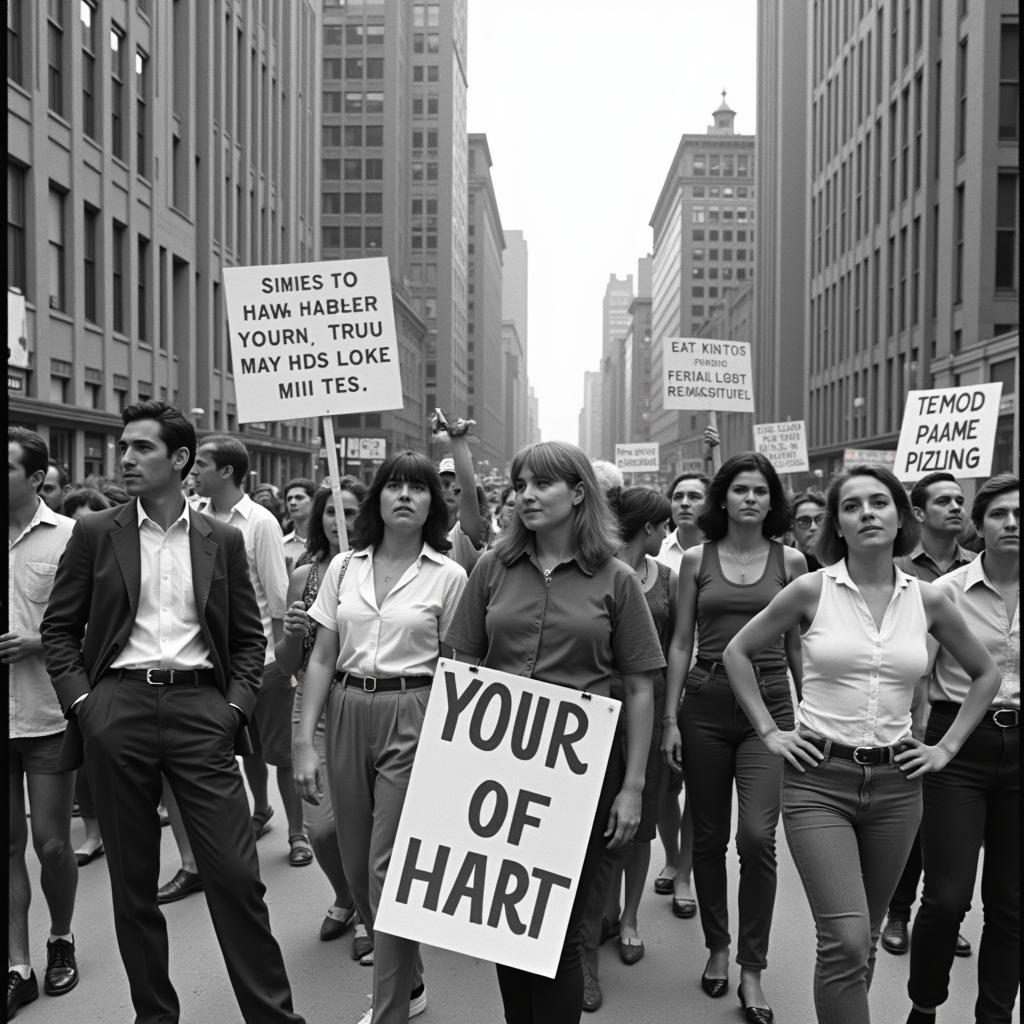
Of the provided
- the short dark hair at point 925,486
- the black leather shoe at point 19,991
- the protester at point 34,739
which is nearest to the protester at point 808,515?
the short dark hair at point 925,486

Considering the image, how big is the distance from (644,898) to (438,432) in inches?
108

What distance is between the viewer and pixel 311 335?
692 centimetres

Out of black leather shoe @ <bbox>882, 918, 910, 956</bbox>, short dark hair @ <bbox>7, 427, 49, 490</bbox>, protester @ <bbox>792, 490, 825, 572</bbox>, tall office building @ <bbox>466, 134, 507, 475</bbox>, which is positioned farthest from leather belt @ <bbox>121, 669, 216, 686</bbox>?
tall office building @ <bbox>466, 134, 507, 475</bbox>

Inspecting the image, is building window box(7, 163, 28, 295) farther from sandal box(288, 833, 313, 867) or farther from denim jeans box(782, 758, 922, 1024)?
denim jeans box(782, 758, 922, 1024)

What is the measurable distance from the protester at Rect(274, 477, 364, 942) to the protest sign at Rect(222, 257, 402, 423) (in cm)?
74

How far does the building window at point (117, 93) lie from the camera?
28.0 m

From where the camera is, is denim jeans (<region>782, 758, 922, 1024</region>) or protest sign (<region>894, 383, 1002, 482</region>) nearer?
denim jeans (<region>782, 758, 922, 1024</region>)

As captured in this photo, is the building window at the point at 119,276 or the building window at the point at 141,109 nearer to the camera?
the building window at the point at 119,276

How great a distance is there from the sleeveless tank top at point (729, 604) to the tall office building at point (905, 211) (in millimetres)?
22405

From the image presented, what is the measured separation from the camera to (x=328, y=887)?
20.5 ft

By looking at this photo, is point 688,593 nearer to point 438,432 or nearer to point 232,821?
point 438,432

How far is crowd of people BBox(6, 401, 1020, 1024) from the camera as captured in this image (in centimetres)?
388

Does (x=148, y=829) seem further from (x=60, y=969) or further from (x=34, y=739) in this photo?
(x=60, y=969)

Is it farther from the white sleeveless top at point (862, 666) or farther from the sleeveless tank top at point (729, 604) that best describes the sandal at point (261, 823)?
the white sleeveless top at point (862, 666)
